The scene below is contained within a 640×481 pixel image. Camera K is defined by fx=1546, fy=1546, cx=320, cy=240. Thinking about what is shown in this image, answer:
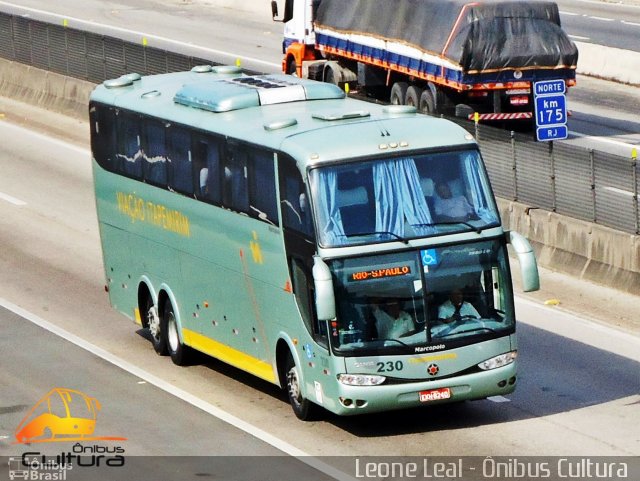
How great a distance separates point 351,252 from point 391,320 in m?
0.83

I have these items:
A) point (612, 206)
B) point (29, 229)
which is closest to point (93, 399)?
point (612, 206)

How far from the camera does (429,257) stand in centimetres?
1577

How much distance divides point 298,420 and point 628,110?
23.7 metres

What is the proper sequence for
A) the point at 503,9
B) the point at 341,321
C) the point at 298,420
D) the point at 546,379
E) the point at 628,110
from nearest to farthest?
the point at 341,321 → the point at 298,420 → the point at 546,379 → the point at 503,9 → the point at 628,110

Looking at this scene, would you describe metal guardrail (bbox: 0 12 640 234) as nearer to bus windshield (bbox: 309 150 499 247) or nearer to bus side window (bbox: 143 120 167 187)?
bus windshield (bbox: 309 150 499 247)

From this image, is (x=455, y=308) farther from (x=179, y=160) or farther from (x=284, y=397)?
(x=179, y=160)

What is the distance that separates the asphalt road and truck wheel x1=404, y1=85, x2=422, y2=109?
455 inches

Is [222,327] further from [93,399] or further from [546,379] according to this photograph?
[546,379]

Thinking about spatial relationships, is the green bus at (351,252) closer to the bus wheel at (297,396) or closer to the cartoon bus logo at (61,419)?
the bus wheel at (297,396)

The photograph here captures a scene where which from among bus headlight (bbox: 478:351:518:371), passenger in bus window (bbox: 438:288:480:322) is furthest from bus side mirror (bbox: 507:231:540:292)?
bus headlight (bbox: 478:351:518:371)

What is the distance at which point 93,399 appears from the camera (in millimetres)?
18016

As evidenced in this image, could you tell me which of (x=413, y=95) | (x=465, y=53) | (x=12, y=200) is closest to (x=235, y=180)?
(x=12, y=200)

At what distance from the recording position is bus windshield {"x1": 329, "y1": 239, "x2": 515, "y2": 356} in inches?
617

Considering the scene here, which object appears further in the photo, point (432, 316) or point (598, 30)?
point (598, 30)
